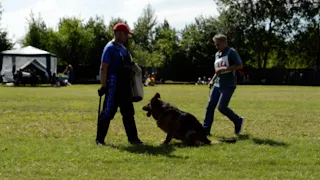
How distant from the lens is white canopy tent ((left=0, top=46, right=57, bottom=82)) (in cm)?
3494

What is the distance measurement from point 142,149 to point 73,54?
44734mm

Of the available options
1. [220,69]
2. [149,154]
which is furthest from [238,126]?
[149,154]

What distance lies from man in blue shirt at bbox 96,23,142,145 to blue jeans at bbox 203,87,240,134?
1956mm

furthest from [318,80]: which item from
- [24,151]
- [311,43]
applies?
[24,151]

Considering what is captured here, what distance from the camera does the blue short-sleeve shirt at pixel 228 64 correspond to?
9156mm

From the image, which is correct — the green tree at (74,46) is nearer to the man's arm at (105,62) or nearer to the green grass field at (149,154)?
the green grass field at (149,154)

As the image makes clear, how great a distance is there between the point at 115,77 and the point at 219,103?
2.33 metres

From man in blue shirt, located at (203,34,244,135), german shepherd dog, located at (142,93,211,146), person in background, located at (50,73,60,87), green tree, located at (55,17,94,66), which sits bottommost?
person in background, located at (50,73,60,87)

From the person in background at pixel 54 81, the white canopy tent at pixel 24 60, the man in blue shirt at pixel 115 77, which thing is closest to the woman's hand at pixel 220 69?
the man in blue shirt at pixel 115 77

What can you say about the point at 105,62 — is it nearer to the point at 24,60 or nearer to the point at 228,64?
the point at 228,64

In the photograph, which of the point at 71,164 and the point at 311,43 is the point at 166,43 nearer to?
the point at 311,43

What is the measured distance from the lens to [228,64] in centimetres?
916

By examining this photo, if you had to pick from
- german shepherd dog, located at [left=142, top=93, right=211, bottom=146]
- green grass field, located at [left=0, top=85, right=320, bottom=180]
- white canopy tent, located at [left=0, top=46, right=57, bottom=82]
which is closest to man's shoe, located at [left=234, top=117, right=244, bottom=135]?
green grass field, located at [left=0, top=85, right=320, bottom=180]

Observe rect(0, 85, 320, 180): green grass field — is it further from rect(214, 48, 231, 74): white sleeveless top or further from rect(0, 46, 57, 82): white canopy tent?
rect(0, 46, 57, 82): white canopy tent
